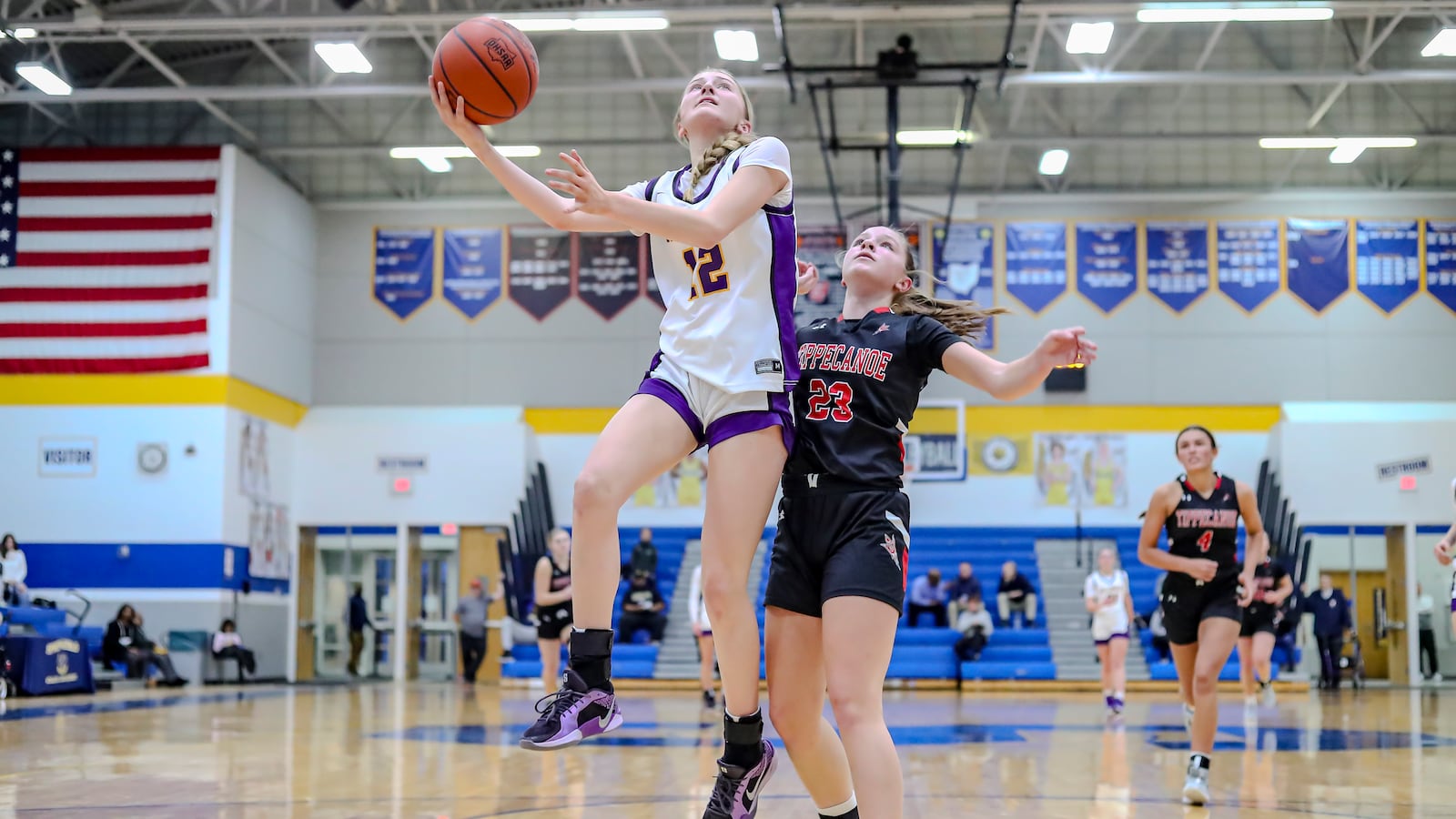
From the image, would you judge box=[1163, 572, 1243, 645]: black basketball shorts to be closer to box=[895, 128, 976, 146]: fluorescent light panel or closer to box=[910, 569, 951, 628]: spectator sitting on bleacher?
box=[895, 128, 976, 146]: fluorescent light panel

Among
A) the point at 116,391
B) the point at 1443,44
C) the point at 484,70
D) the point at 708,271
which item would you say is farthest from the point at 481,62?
the point at 116,391

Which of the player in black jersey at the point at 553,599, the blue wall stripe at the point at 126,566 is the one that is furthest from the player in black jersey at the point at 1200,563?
the blue wall stripe at the point at 126,566

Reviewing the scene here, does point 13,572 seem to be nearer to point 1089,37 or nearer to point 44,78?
point 44,78

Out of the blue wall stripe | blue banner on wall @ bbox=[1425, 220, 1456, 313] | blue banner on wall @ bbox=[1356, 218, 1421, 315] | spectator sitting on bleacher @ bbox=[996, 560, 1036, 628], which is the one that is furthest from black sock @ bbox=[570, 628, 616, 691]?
blue banner on wall @ bbox=[1425, 220, 1456, 313]

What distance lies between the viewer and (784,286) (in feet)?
13.6

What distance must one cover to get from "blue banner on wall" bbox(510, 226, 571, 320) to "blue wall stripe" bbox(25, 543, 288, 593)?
7203 mm

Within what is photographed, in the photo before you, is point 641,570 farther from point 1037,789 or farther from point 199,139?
point 1037,789

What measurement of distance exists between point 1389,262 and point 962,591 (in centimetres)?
1042

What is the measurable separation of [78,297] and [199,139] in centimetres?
343

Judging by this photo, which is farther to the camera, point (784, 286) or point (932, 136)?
point (932, 136)

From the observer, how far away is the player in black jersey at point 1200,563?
7090mm

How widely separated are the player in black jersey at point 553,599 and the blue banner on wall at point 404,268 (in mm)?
13208

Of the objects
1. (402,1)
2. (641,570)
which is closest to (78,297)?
(402,1)

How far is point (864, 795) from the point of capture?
3.85 meters
